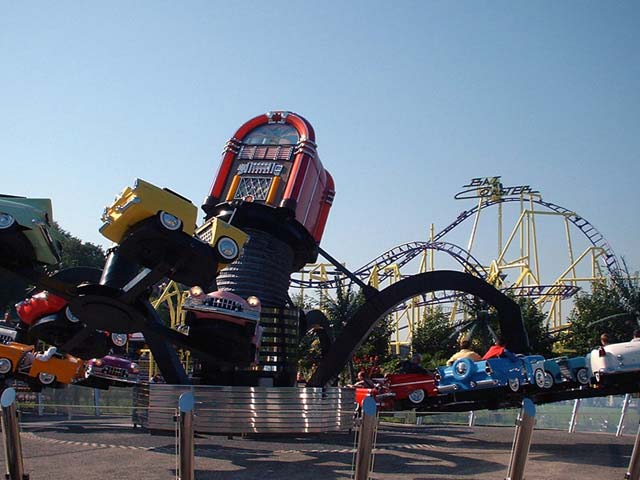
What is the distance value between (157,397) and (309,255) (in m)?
6.16

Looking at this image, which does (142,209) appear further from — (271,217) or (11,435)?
(271,217)

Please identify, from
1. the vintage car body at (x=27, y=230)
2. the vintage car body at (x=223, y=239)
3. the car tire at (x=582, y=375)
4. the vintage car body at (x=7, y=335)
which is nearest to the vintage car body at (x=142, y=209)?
the vintage car body at (x=223, y=239)

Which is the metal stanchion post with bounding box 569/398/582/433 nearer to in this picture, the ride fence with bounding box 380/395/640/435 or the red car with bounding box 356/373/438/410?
the ride fence with bounding box 380/395/640/435

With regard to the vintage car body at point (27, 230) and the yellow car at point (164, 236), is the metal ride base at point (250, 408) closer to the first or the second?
the yellow car at point (164, 236)

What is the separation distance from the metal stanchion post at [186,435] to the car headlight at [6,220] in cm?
495

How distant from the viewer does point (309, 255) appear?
17953mm

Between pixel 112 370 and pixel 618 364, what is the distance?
12508mm

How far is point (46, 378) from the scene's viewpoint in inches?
650

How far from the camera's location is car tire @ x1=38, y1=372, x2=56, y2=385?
16438 millimetres

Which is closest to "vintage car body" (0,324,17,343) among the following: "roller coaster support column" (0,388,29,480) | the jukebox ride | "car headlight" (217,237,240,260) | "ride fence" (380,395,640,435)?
the jukebox ride

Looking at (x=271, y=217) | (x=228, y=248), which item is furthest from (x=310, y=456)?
(x=271, y=217)

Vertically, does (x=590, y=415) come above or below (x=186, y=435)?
below

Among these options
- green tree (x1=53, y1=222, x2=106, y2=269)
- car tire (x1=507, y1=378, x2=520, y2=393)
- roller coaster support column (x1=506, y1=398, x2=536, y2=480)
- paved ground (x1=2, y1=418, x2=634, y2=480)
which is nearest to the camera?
roller coaster support column (x1=506, y1=398, x2=536, y2=480)

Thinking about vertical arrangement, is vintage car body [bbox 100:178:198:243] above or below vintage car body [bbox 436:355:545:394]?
above
